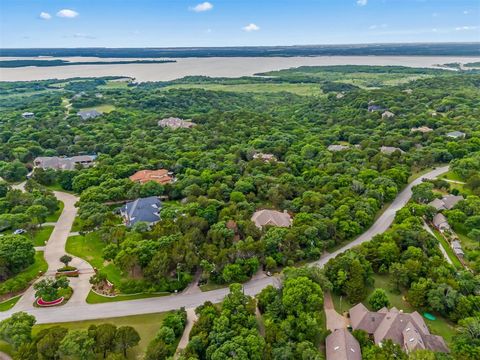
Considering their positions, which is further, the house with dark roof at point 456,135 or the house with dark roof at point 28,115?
the house with dark roof at point 28,115

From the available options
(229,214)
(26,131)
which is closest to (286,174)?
(229,214)

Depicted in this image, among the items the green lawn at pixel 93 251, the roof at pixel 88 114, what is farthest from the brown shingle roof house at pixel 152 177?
the roof at pixel 88 114

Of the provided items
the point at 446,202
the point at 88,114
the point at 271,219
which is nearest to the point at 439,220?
the point at 446,202

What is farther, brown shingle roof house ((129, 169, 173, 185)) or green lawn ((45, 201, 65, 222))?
brown shingle roof house ((129, 169, 173, 185))

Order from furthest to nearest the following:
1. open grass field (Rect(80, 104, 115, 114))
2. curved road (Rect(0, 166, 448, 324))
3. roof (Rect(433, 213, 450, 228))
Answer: open grass field (Rect(80, 104, 115, 114)), roof (Rect(433, 213, 450, 228)), curved road (Rect(0, 166, 448, 324))

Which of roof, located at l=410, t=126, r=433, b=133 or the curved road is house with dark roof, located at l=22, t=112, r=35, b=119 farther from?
roof, located at l=410, t=126, r=433, b=133

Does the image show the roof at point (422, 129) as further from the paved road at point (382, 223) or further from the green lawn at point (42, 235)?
the green lawn at point (42, 235)

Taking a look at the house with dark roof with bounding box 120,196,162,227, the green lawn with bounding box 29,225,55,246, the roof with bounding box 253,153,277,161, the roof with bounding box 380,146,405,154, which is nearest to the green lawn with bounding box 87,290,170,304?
the house with dark roof with bounding box 120,196,162,227
